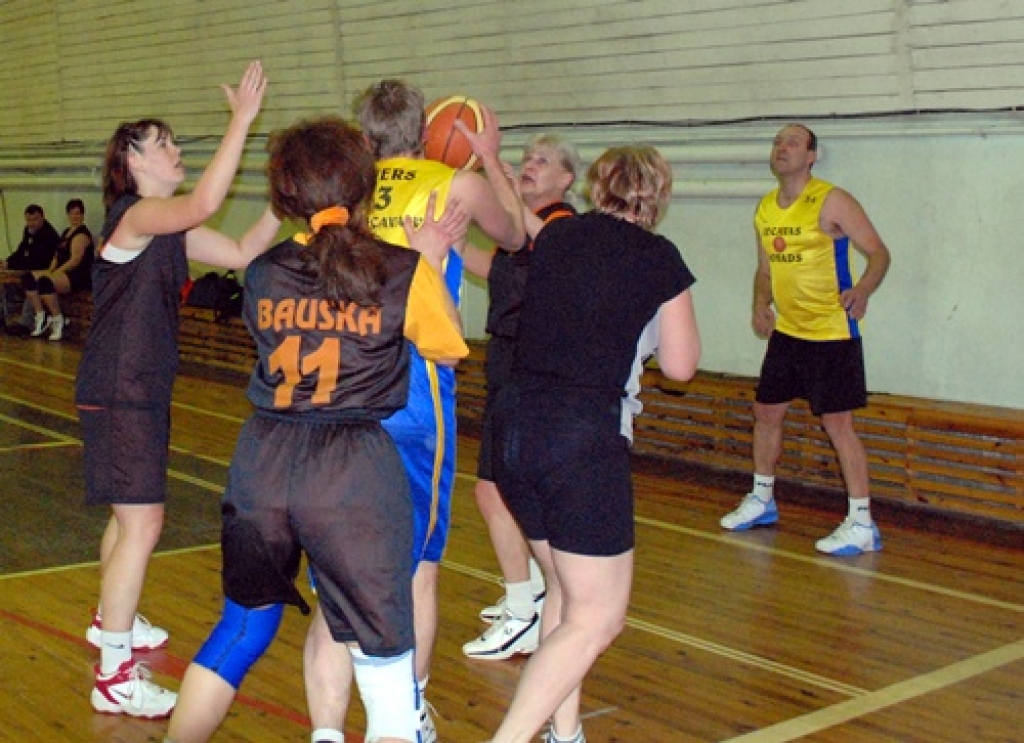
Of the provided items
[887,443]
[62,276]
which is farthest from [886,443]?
[62,276]

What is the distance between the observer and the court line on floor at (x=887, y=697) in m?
4.22

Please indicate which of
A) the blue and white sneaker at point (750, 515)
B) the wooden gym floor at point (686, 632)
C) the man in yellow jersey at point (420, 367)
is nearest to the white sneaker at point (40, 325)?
the wooden gym floor at point (686, 632)

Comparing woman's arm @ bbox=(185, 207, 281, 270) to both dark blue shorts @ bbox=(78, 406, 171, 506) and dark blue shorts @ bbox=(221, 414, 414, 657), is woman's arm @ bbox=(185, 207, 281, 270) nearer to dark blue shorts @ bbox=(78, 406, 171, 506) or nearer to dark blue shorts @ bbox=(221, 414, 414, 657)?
dark blue shorts @ bbox=(78, 406, 171, 506)

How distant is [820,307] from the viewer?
6.57m

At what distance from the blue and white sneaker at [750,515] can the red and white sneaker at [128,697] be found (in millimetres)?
3351

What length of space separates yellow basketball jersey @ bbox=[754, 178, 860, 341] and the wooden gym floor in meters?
1.03

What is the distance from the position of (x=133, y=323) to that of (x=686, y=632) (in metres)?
2.33

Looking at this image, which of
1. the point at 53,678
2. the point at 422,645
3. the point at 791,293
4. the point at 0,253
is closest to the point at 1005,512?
the point at 791,293

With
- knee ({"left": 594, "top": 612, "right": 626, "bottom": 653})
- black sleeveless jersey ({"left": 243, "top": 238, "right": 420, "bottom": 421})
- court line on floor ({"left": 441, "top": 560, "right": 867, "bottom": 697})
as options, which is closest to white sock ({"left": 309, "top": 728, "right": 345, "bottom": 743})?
knee ({"left": 594, "top": 612, "right": 626, "bottom": 653})

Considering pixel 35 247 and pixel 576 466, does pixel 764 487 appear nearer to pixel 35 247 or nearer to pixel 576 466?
pixel 576 466

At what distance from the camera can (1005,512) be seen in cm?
670

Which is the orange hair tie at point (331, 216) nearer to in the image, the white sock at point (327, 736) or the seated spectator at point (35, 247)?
the white sock at point (327, 736)

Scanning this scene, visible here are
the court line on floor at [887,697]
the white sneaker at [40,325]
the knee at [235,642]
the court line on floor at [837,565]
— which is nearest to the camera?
the knee at [235,642]

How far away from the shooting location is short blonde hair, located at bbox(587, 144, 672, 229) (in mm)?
3494
